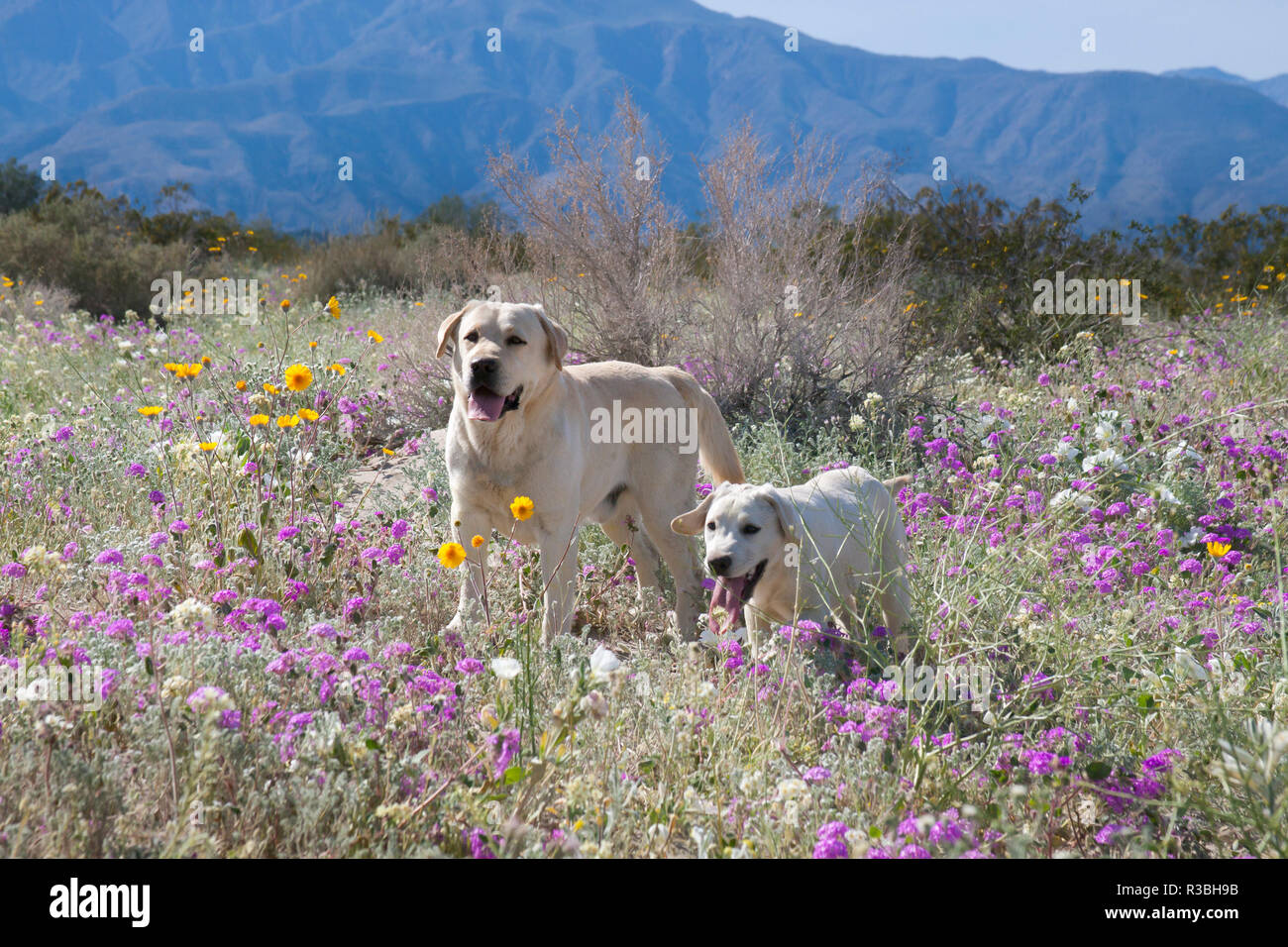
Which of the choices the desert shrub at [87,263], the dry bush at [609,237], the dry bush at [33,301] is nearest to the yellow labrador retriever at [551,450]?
the dry bush at [609,237]

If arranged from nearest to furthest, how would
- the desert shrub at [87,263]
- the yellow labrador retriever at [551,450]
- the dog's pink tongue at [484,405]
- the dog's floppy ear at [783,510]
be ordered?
the dog's floppy ear at [783,510] → the dog's pink tongue at [484,405] → the yellow labrador retriever at [551,450] → the desert shrub at [87,263]

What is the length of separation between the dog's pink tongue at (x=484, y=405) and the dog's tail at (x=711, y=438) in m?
1.22

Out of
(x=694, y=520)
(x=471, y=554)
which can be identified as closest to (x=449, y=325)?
(x=471, y=554)

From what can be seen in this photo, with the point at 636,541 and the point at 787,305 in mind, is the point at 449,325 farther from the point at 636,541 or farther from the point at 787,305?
the point at 787,305

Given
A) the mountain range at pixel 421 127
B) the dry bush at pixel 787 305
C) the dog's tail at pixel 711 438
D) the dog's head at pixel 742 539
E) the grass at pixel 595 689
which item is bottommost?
the grass at pixel 595 689

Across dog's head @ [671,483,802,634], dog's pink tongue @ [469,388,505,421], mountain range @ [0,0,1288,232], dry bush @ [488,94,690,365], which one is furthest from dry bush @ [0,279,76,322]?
mountain range @ [0,0,1288,232]

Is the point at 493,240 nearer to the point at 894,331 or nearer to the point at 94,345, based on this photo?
the point at 894,331

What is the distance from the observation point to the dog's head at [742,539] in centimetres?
308

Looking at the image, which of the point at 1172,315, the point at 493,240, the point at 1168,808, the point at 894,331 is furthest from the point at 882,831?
the point at 1172,315

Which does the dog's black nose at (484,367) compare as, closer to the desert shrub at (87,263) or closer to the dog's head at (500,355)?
the dog's head at (500,355)

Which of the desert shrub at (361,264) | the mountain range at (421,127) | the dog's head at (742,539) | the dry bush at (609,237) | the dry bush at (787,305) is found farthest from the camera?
the mountain range at (421,127)

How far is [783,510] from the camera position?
321cm

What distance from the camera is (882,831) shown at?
6.42 ft

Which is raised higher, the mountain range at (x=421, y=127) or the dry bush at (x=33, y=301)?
the mountain range at (x=421, y=127)
